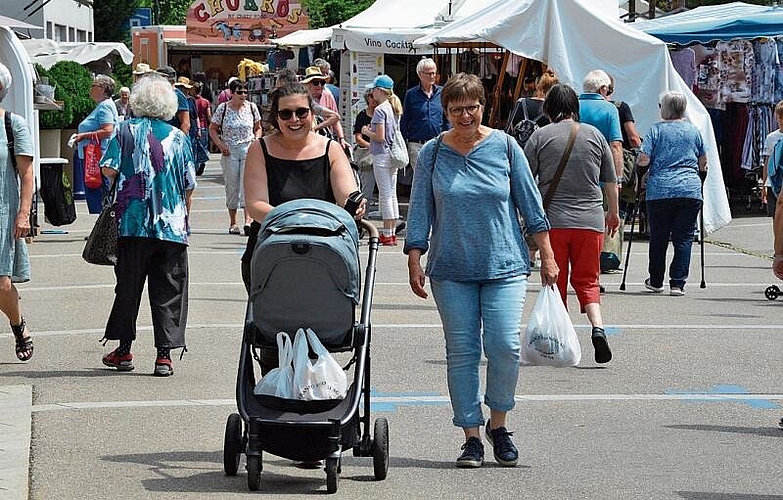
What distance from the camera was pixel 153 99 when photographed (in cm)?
924

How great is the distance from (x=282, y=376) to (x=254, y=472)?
1.37ft

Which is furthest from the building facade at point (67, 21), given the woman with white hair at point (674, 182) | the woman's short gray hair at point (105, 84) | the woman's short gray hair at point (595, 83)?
the woman's short gray hair at point (595, 83)

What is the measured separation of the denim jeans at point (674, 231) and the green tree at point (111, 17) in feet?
156

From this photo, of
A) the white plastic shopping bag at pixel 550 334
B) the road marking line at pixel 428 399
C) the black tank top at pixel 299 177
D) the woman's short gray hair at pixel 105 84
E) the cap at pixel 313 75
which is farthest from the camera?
the cap at pixel 313 75

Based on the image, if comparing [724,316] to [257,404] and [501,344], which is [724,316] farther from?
[257,404]

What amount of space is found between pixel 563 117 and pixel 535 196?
3141mm

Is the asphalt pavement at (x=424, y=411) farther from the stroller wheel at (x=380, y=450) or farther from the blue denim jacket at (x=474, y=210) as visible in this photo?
the blue denim jacket at (x=474, y=210)

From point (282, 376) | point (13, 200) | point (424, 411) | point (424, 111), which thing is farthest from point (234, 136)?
point (282, 376)

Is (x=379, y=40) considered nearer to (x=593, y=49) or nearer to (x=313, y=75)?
(x=313, y=75)

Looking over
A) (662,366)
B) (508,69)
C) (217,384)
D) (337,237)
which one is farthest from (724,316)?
(508,69)

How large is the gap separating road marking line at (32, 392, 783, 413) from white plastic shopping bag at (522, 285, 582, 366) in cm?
74

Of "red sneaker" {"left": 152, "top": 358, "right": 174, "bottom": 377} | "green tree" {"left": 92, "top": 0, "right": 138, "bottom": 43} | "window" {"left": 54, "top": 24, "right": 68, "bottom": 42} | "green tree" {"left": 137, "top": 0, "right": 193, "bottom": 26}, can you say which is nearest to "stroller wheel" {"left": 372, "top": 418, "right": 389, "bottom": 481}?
"red sneaker" {"left": 152, "top": 358, "right": 174, "bottom": 377}

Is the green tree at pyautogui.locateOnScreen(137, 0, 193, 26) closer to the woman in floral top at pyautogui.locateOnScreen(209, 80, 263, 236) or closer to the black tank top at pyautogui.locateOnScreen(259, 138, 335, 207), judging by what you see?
the woman in floral top at pyautogui.locateOnScreen(209, 80, 263, 236)

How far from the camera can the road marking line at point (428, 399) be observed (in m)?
8.21
